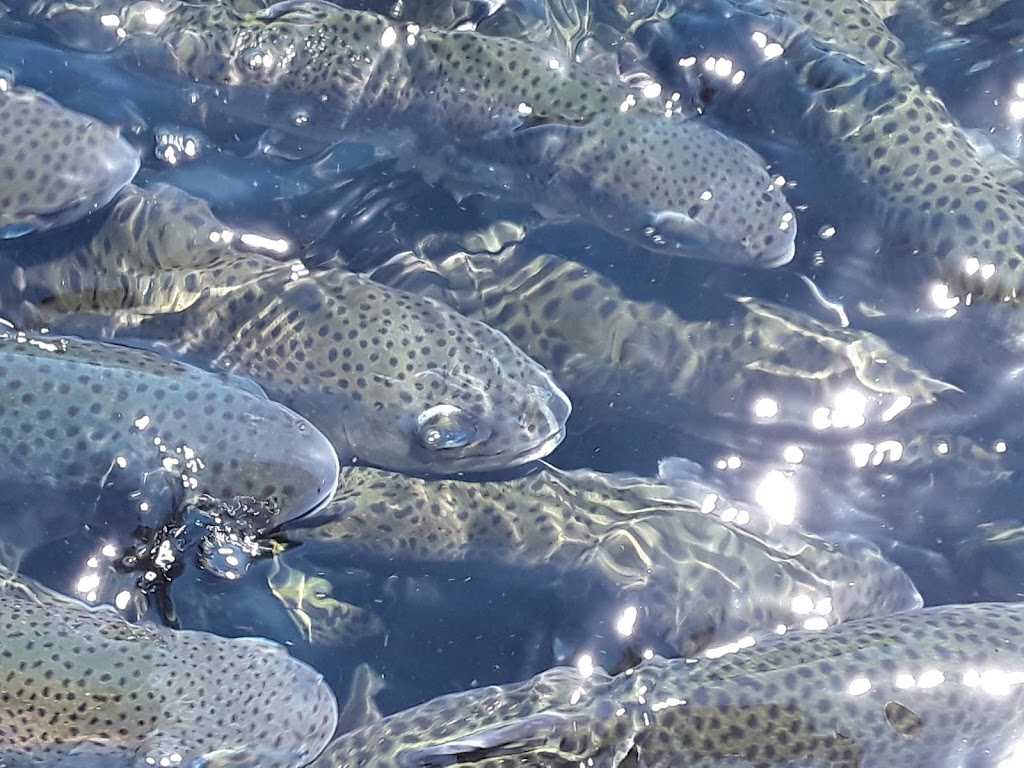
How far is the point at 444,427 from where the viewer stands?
3918 millimetres

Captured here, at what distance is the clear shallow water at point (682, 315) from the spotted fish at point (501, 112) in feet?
0.47

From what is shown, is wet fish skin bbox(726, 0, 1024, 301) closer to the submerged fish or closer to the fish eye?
the submerged fish

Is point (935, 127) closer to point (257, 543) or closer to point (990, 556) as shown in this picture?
point (990, 556)

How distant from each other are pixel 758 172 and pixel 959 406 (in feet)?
4.12

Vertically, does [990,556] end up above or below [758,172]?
below

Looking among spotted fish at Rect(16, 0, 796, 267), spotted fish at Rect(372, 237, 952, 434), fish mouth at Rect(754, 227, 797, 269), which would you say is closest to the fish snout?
spotted fish at Rect(372, 237, 952, 434)

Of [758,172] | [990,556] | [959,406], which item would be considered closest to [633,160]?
[758,172]

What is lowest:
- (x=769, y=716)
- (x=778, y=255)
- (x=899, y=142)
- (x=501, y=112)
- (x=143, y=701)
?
(x=143, y=701)

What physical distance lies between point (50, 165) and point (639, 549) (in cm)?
266

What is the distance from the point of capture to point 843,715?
3.36 metres

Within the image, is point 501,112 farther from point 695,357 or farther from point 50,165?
point 50,165

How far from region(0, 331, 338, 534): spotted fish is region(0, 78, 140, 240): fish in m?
0.69

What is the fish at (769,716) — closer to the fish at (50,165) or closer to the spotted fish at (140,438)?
the spotted fish at (140,438)

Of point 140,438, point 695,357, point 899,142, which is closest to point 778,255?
point 695,357
